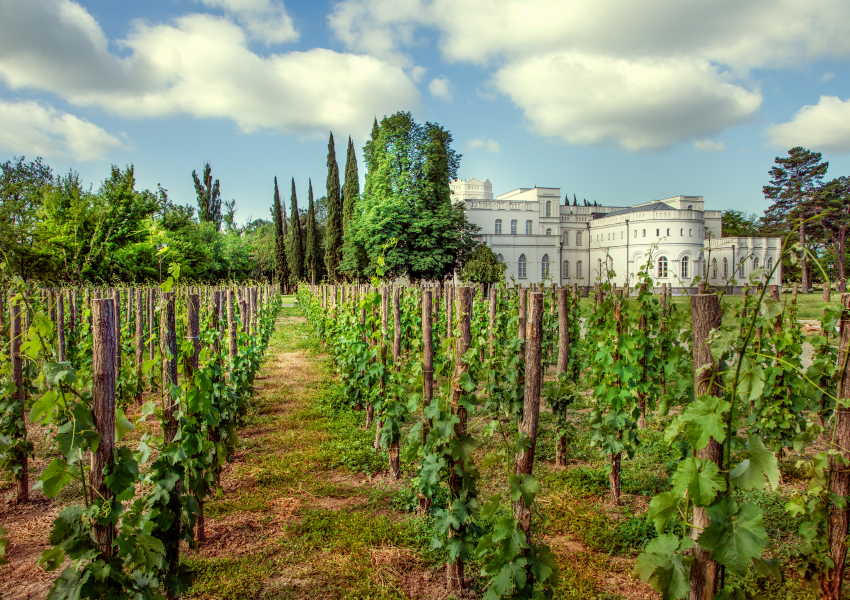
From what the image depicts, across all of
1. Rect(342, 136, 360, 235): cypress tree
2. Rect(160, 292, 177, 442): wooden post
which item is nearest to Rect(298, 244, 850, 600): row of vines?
Rect(160, 292, 177, 442): wooden post

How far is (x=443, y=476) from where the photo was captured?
3.03 metres

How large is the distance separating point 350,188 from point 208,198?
22.2m

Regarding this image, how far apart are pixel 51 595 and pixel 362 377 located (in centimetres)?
437

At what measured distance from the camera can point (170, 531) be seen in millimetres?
2861

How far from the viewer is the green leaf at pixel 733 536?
155cm

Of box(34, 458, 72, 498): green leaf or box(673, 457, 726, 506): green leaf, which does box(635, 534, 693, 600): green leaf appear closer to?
box(673, 457, 726, 506): green leaf

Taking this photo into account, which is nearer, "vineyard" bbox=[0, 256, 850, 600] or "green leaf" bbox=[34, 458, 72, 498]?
"vineyard" bbox=[0, 256, 850, 600]

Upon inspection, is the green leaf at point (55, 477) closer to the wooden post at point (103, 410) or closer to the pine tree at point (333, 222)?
the wooden post at point (103, 410)

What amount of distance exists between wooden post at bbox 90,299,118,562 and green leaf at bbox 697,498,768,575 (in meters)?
2.54

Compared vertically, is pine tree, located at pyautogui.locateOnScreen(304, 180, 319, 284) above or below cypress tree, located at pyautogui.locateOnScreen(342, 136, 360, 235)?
below

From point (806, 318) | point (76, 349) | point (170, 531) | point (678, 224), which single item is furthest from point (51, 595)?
point (678, 224)

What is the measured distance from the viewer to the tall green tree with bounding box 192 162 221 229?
2016 inches

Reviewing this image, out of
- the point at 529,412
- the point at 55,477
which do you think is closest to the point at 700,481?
the point at 529,412

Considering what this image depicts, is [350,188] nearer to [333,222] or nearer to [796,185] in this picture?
[333,222]
